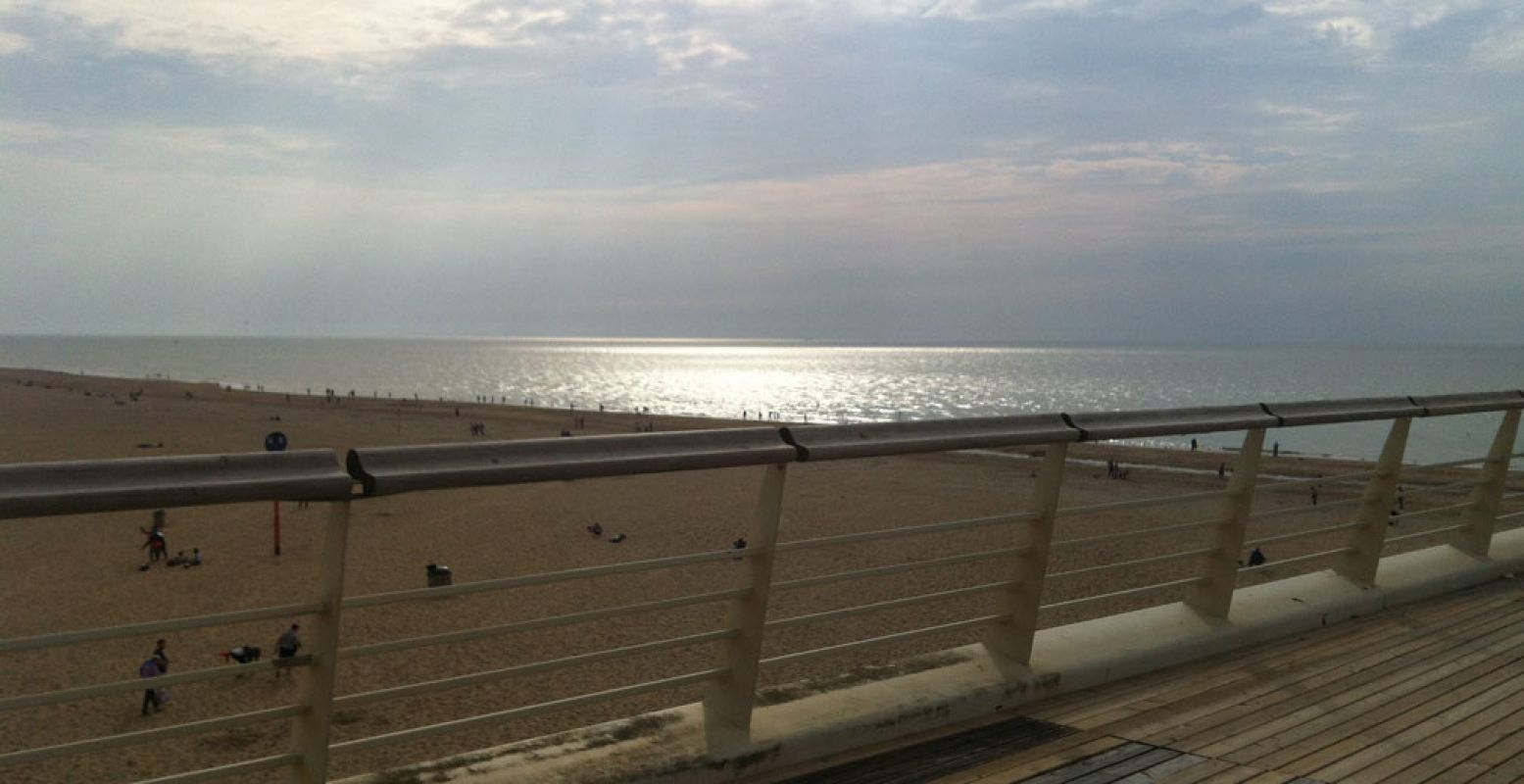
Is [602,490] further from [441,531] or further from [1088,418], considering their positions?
[1088,418]

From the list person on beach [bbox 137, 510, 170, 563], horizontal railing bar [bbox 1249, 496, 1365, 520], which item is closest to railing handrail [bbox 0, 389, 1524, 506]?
horizontal railing bar [bbox 1249, 496, 1365, 520]

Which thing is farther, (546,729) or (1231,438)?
(1231,438)

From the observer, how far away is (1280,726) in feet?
12.6

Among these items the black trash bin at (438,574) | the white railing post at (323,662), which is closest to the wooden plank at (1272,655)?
the white railing post at (323,662)

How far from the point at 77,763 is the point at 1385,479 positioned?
10.4 metres

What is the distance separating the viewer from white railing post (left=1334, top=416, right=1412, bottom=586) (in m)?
5.46

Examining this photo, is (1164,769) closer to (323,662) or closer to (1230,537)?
(1230,537)

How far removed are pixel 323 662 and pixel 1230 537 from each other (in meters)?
3.88

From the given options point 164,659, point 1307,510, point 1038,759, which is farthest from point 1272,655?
point 164,659

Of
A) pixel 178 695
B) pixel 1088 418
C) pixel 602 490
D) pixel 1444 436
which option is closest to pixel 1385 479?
pixel 1088 418

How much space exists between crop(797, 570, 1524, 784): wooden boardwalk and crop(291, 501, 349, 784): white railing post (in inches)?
57.3

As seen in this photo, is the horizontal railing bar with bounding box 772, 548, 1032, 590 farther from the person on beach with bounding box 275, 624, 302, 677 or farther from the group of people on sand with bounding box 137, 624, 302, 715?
the person on beach with bounding box 275, 624, 302, 677

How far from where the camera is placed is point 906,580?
58.1 ft

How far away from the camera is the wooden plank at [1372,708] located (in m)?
3.54
